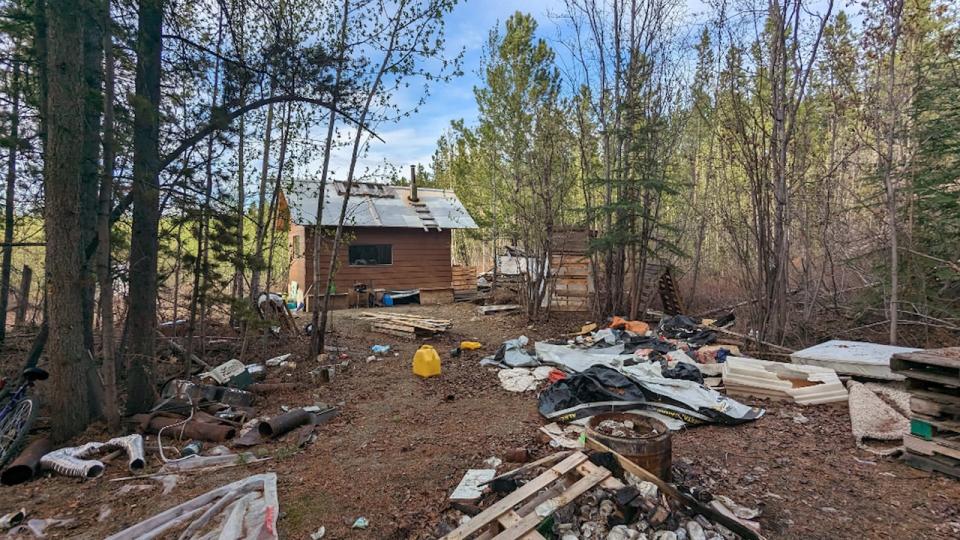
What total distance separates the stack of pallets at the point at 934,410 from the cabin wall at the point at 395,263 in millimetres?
13408

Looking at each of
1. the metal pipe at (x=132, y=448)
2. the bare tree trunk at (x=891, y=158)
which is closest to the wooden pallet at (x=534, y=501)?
the metal pipe at (x=132, y=448)

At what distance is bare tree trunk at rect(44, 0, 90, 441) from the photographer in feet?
12.3

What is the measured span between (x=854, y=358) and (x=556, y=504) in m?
4.67

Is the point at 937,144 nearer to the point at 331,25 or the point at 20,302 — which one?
the point at 331,25

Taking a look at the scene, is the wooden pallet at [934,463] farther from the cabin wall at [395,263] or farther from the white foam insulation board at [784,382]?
the cabin wall at [395,263]

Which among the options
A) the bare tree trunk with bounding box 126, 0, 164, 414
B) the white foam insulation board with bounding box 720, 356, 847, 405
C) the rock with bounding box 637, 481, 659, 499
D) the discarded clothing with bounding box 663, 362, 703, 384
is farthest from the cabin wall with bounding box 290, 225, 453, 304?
the rock with bounding box 637, 481, 659, 499

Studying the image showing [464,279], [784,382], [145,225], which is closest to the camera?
[145,225]

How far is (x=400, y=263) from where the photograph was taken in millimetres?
15430

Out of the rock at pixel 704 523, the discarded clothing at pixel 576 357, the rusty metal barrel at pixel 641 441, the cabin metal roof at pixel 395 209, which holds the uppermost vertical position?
the cabin metal roof at pixel 395 209

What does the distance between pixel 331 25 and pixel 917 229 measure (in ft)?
31.5

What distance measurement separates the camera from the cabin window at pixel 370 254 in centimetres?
1476

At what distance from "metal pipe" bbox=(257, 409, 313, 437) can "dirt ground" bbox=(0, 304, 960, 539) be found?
0.61 feet

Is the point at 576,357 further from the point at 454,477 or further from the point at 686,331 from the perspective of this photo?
the point at 454,477

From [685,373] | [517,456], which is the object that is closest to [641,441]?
[517,456]
